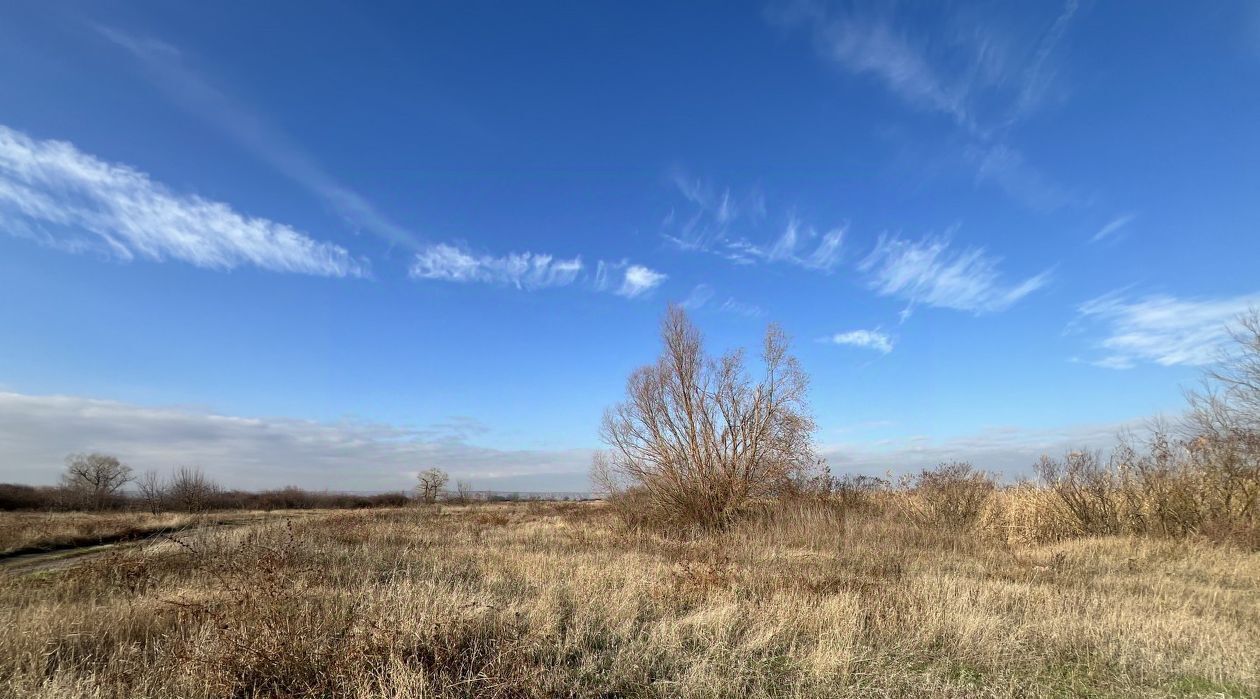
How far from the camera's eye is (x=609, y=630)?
5867 mm

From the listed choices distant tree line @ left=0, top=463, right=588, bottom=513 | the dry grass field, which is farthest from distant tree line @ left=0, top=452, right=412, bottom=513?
the dry grass field

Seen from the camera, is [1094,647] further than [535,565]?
No

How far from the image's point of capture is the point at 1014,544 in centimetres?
1470

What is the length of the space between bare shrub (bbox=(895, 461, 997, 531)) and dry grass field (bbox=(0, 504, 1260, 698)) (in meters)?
7.20

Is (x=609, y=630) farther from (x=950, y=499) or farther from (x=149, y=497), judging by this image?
(x=149, y=497)

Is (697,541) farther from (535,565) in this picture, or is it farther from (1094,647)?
(1094,647)

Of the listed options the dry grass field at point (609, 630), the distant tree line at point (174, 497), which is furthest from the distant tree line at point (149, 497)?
the dry grass field at point (609, 630)

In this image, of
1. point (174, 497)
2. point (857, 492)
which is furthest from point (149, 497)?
point (857, 492)

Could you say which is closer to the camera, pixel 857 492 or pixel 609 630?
pixel 609 630

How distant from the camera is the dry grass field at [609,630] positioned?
14.1ft

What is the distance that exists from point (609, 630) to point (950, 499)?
16.2 metres

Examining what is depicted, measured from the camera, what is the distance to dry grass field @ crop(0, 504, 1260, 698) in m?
4.30

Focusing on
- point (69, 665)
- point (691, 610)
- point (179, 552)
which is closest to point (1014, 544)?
point (691, 610)

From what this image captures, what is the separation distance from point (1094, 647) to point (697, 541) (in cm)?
1105
